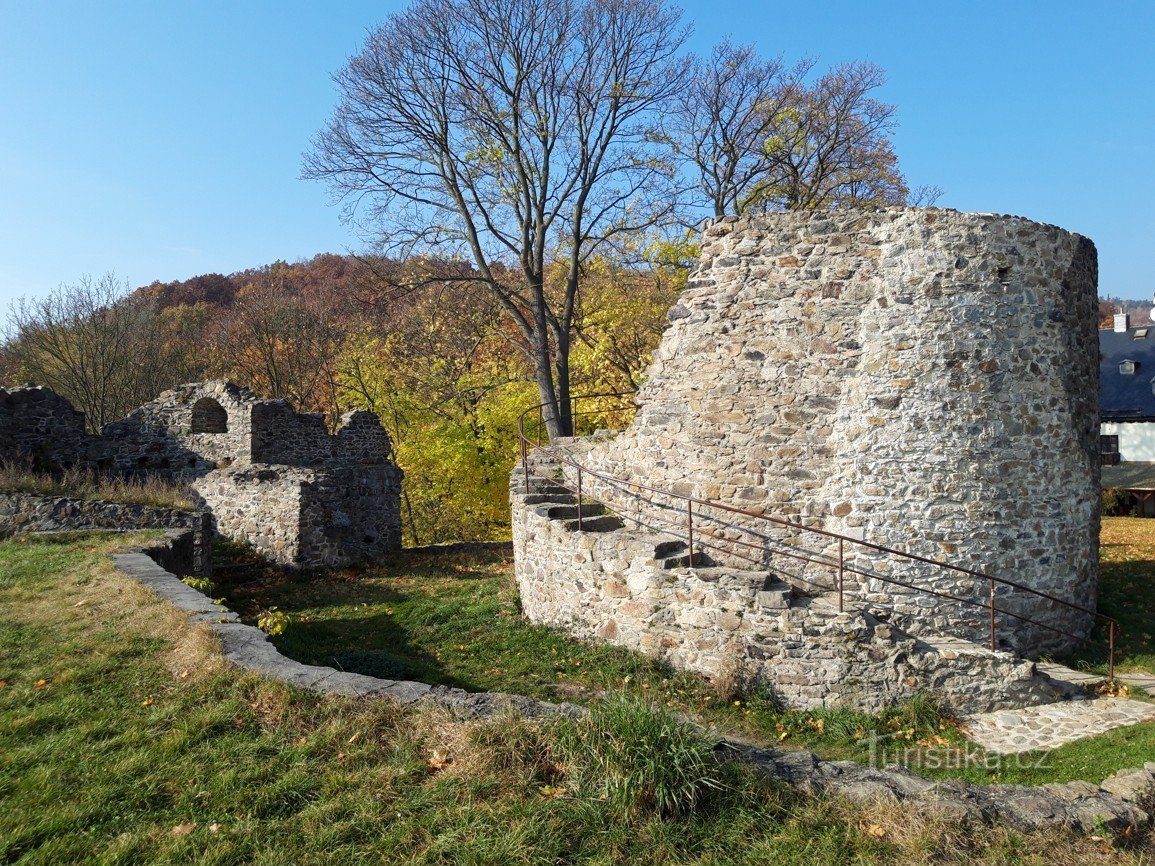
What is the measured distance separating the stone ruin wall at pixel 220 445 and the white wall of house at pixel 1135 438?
32.9 meters

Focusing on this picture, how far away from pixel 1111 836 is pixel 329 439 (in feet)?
58.2

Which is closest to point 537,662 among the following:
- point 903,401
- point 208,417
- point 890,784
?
point 890,784

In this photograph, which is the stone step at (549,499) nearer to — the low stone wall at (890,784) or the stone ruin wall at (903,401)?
the stone ruin wall at (903,401)

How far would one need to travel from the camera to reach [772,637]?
8.23 metres

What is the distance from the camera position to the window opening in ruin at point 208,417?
61.8 feet

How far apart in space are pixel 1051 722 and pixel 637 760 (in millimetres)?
5556

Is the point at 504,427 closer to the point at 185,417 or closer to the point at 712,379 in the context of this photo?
the point at 185,417

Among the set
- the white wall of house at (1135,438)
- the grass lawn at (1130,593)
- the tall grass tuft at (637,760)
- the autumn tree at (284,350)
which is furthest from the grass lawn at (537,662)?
the white wall of house at (1135,438)

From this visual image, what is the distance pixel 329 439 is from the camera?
19266 millimetres

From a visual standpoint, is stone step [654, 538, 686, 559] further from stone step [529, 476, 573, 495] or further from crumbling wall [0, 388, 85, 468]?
crumbling wall [0, 388, 85, 468]

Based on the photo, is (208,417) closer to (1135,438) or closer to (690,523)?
(690,523)

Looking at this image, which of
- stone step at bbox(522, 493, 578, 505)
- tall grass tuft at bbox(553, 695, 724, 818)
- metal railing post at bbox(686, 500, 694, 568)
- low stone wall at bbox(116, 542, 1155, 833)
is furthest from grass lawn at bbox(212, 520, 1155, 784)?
stone step at bbox(522, 493, 578, 505)

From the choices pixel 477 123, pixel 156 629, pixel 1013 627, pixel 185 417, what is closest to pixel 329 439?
pixel 185 417

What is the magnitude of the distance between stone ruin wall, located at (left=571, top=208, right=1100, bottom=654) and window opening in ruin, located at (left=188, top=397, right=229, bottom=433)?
45.6 feet
